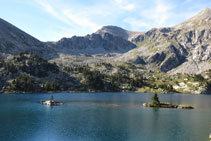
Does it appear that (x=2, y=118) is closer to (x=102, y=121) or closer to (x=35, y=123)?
(x=35, y=123)

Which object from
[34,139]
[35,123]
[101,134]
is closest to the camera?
[34,139]

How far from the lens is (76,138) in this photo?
62500 mm

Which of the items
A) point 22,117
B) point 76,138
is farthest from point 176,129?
point 22,117

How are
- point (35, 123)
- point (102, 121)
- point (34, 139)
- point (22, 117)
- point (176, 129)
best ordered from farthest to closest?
point (22, 117), point (102, 121), point (35, 123), point (176, 129), point (34, 139)

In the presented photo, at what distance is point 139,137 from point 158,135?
7.66 metres

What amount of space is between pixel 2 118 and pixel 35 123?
18.2 meters

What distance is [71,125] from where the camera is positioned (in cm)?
7956

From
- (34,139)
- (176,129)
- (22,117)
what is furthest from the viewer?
(22,117)

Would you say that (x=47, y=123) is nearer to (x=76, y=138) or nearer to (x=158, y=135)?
(x=76, y=138)

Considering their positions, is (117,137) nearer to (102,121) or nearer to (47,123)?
(102,121)

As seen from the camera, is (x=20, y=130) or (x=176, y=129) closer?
(x=20, y=130)

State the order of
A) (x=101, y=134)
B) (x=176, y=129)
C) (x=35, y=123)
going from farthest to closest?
(x=35, y=123)
(x=176, y=129)
(x=101, y=134)

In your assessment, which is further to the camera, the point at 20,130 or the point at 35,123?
the point at 35,123

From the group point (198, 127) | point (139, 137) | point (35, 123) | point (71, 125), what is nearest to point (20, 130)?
point (35, 123)
